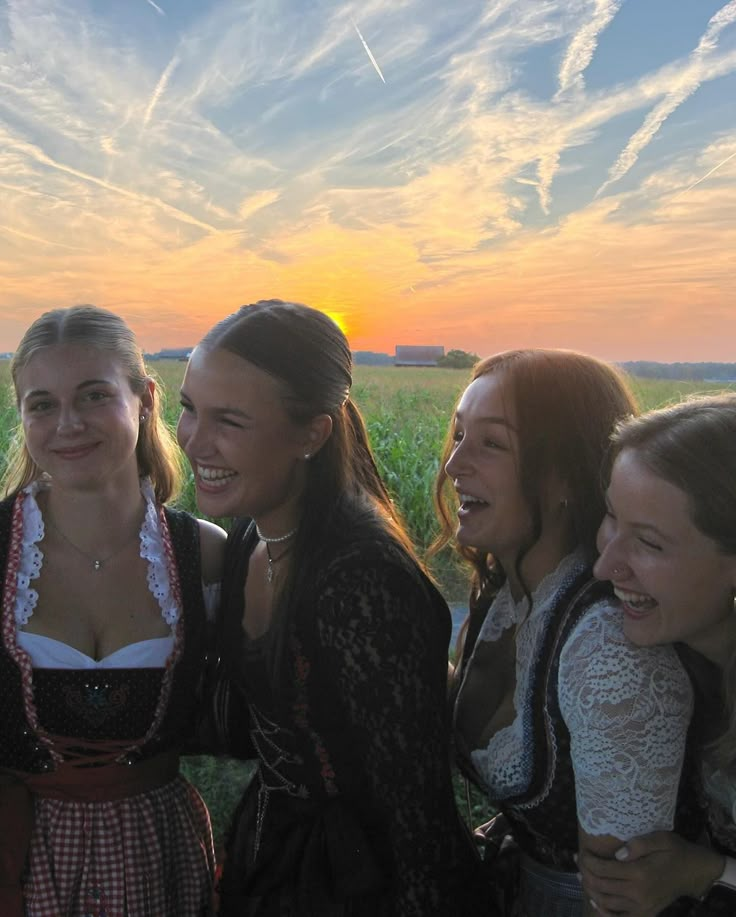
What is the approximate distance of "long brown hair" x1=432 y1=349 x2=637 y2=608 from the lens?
176cm

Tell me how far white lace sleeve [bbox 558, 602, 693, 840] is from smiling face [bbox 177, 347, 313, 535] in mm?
716

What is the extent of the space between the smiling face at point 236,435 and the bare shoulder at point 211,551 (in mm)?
338

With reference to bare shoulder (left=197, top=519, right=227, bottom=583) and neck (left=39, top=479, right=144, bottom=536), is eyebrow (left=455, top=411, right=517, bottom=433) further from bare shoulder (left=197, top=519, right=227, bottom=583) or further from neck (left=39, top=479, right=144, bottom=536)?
neck (left=39, top=479, right=144, bottom=536)

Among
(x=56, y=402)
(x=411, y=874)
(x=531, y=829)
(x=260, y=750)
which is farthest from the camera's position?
(x=56, y=402)

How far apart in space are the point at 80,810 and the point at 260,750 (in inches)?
17.8

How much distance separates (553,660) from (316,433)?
0.68m

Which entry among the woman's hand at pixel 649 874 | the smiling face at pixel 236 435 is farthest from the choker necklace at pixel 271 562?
the woman's hand at pixel 649 874

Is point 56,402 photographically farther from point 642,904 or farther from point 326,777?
point 642,904

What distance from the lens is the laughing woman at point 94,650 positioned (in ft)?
6.30

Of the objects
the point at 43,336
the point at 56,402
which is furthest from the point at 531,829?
the point at 43,336

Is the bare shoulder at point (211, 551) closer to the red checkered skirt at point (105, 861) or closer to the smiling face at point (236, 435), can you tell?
the smiling face at point (236, 435)

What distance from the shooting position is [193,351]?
1.90m

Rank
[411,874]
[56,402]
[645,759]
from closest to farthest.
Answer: [645,759]
[411,874]
[56,402]

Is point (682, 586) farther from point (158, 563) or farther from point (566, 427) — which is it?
point (158, 563)
